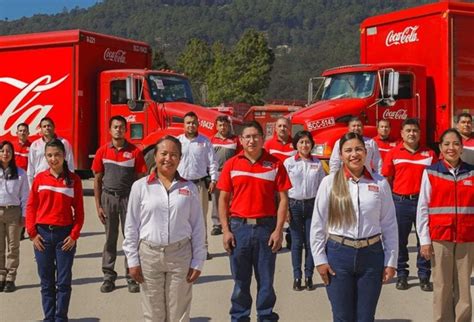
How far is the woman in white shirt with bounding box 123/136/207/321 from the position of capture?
4848 millimetres

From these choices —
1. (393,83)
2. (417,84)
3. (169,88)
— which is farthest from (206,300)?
(169,88)

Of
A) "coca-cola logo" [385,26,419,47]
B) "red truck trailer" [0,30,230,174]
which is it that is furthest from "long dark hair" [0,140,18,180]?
"coca-cola logo" [385,26,419,47]

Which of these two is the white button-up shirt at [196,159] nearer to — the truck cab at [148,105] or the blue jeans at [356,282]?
the truck cab at [148,105]

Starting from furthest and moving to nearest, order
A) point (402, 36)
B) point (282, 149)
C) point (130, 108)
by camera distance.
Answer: point (130, 108) → point (402, 36) → point (282, 149)

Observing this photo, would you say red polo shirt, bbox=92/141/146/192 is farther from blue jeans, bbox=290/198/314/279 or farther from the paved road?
blue jeans, bbox=290/198/314/279

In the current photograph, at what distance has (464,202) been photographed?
5.61m

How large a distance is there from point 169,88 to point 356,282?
9741 mm

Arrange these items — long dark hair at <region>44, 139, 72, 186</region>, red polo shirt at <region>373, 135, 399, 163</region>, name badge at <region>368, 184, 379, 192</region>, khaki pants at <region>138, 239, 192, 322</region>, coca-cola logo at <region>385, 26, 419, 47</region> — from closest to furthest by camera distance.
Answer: name badge at <region>368, 184, 379, 192</region> < khaki pants at <region>138, 239, 192, 322</region> < long dark hair at <region>44, 139, 72, 186</region> < red polo shirt at <region>373, 135, 399, 163</region> < coca-cola logo at <region>385, 26, 419, 47</region>

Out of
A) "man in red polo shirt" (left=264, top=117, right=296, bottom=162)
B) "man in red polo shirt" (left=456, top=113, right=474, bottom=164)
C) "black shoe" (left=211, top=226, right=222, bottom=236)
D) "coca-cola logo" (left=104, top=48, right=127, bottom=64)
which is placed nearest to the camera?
"man in red polo shirt" (left=456, top=113, right=474, bottom=164)

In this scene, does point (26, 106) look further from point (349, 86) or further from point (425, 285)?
point (425, 285)

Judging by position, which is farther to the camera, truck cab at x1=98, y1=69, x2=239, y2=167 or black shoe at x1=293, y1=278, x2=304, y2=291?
truck cab at x1=98, y1=69, x2=239, y2=167

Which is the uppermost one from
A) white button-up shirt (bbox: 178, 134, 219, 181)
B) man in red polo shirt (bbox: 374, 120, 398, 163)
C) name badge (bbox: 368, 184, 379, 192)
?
man in red polo shirt (bbox: 374, 120, 398, 163)

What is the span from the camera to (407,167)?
748cm

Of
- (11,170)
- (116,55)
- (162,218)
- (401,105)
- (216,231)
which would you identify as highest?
(116,55)
